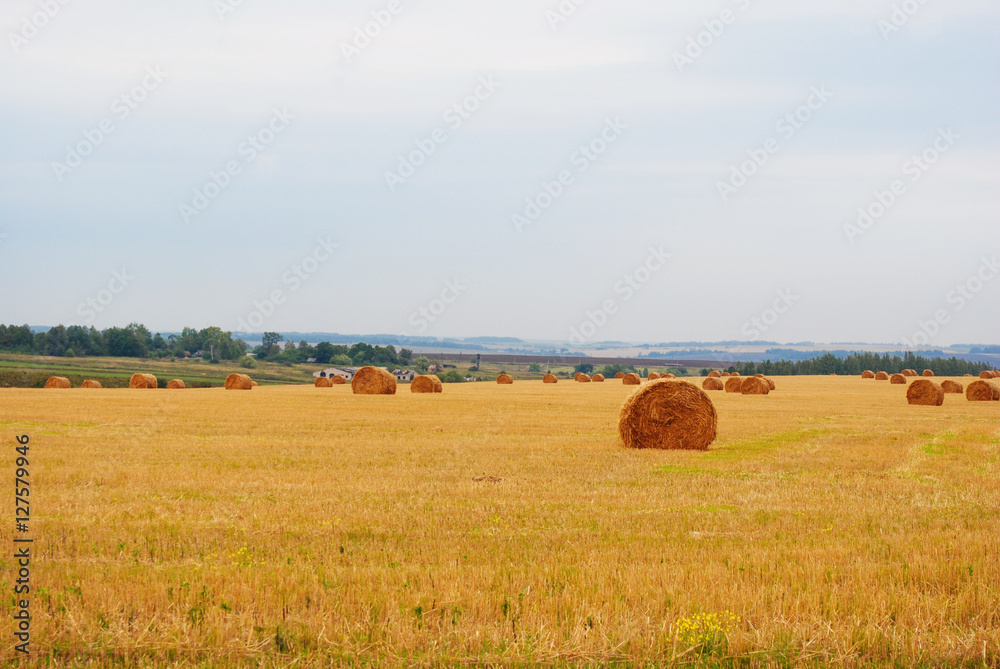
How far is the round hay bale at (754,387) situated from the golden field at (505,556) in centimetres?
3060

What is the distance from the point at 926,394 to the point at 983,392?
5.34 meters

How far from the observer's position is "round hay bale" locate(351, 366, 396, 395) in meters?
42.3

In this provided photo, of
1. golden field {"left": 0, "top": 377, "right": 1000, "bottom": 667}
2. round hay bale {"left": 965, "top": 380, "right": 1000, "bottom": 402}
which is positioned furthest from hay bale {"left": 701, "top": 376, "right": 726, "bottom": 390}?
golden field {"left": 0, "top": 377, "right": 1000, "bottom": 667}

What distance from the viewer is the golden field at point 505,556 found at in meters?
5.92

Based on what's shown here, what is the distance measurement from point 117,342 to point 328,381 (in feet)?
168

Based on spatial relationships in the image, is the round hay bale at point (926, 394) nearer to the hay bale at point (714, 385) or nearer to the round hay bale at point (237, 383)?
the hay bale at point (714, 385)

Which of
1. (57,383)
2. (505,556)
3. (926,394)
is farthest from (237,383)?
(505,556)

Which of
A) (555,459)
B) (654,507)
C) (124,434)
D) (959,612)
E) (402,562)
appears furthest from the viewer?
(124,434)

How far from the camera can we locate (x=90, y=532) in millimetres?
9164

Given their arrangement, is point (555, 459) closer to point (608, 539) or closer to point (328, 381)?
point (608, 539)

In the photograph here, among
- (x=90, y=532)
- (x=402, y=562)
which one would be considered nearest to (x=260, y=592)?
(x=402, y=562)

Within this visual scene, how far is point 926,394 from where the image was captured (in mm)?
36906

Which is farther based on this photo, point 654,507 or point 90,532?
point 654,507

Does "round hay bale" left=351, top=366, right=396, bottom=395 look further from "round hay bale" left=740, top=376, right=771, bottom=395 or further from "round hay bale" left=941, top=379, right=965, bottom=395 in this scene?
"round hay bale" left=941, top=379, right=965, bottom=395
